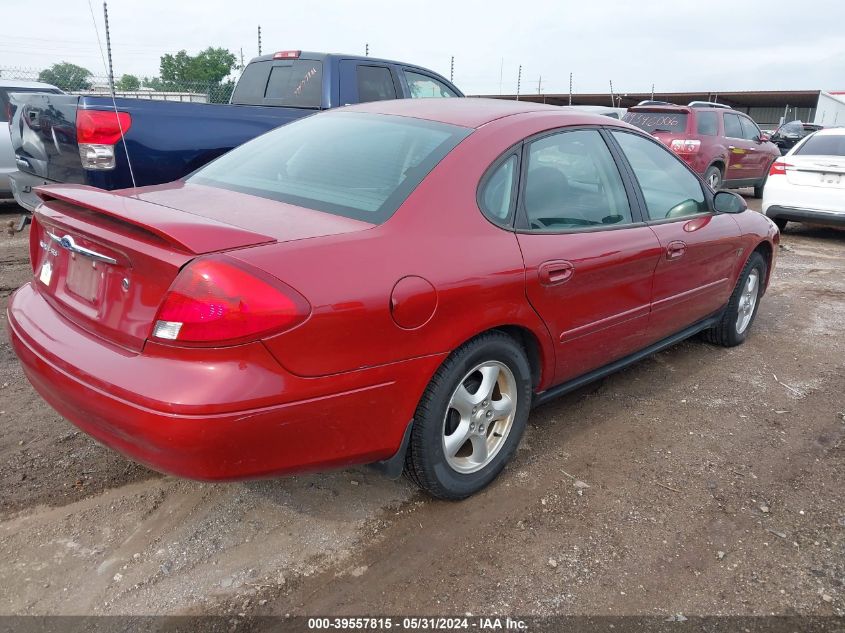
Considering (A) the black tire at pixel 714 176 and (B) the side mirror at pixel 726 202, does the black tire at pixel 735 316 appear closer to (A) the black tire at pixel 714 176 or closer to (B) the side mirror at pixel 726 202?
(B) the side mirror at pixel 726 202

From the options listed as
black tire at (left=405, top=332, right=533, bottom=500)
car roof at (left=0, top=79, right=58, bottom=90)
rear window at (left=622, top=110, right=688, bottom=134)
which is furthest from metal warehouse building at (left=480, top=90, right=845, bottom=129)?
black tire at (left=405, top=332, right=533, bottom=500)

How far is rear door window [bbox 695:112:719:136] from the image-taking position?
38.3ft

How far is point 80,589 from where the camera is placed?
90.0 inches

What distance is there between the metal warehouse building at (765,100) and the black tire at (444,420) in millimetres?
31293

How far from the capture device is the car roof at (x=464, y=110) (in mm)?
3031

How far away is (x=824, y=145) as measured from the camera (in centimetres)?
933

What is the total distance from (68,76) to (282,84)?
18.2ft

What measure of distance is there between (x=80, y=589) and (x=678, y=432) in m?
2.76

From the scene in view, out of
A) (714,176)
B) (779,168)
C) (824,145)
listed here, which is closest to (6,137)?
(779,168)

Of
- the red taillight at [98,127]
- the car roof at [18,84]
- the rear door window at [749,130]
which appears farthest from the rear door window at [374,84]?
the rear door window at [749,130]

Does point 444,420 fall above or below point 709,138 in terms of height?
below

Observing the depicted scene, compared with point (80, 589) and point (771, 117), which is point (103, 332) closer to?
point (80, 589)

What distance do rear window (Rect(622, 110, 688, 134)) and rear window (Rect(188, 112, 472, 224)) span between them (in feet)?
31.8

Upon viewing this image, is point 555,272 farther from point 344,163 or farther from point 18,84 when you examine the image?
point 18,84
